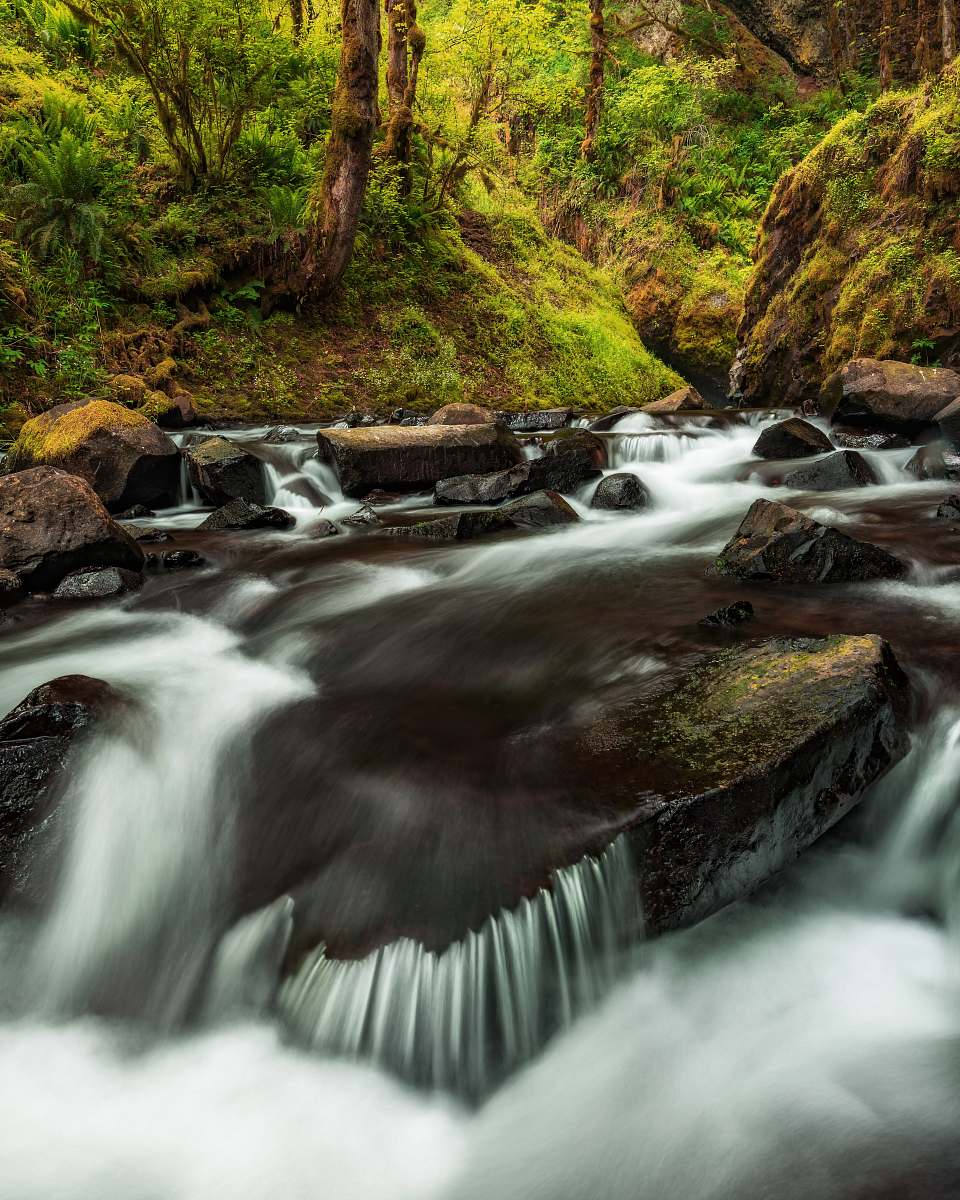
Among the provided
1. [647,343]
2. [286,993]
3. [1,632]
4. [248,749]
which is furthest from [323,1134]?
[647,343]

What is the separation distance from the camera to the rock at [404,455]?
25.7ft

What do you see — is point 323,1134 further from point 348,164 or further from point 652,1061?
point 348,164

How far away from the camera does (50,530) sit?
16.5 ft

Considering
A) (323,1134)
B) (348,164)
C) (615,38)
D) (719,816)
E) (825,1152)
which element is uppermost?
(615,38)

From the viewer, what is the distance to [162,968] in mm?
2381

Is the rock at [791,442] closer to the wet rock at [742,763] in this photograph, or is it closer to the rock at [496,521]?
the rock at [496,521]

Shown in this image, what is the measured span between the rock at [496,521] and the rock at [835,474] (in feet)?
8.15

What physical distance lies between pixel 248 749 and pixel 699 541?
403cm

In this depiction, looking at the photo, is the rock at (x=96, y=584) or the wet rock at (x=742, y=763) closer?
the wet rock at (x=742, y=763)

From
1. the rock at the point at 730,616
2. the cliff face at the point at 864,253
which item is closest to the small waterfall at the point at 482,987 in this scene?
the rock at the point at 730,616

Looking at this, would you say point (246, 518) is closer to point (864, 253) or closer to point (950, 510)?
point (950, 510)

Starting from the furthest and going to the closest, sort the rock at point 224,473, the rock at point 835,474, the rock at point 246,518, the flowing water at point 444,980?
the rock at point 224,473, the rock at point 835,474, the rock at point 246,518, the flowing water at point 444,980

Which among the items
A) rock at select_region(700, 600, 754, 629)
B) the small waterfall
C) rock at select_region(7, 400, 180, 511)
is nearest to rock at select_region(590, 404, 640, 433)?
rock at select_region(7, 400, 180, 511)

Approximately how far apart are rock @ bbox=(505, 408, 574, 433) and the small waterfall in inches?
411
